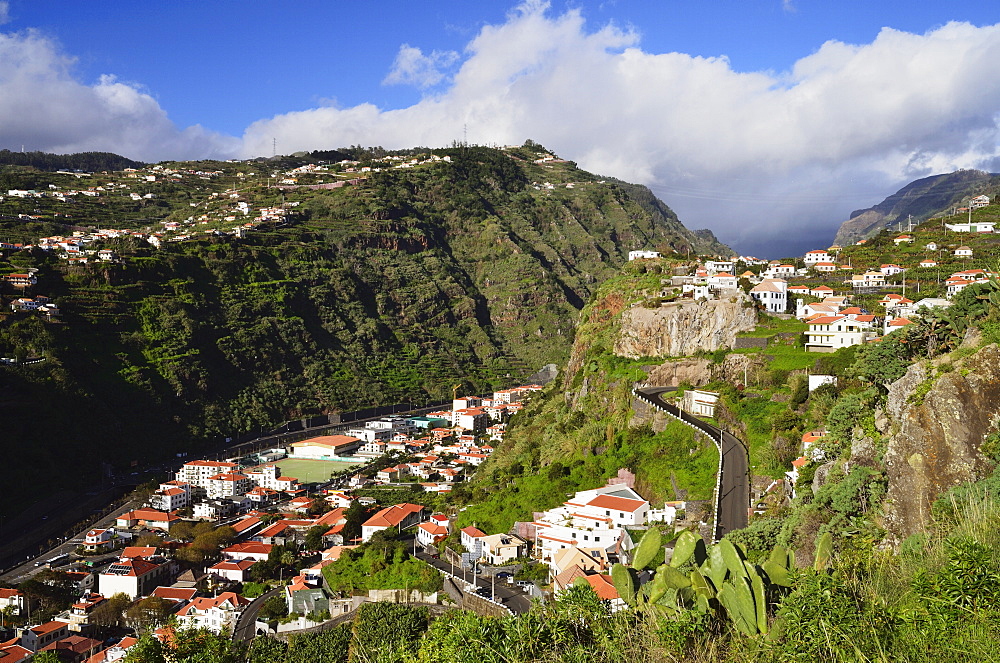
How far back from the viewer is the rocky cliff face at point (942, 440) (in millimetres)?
8438

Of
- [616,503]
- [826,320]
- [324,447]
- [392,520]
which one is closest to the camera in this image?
[616,503]

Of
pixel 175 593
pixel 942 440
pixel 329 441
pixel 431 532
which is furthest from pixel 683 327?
pixel 329 441

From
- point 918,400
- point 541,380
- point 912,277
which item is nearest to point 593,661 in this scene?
point 918,400

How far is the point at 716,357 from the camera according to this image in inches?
1053

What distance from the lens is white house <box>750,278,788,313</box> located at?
3052 centimetres

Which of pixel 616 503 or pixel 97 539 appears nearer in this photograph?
pixel 616 503

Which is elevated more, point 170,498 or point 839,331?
point 839,331

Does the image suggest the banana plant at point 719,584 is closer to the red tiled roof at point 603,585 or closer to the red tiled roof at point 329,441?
the red tiled roof at point 603,585

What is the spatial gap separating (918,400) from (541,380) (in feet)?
193

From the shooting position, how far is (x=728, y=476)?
1848 centimetres

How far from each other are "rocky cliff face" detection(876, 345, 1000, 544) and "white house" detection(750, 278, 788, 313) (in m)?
21.9

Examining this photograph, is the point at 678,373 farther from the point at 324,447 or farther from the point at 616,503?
the point at 324,447

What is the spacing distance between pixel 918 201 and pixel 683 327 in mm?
62706

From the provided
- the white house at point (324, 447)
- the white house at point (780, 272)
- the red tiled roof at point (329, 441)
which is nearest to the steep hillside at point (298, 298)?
the red tiled roof at point (329, 441)
